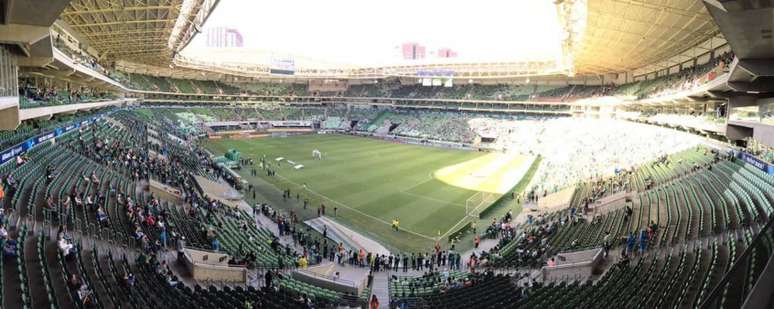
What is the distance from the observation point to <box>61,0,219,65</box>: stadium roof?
2553cm

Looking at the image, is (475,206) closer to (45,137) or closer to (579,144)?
(45,137)

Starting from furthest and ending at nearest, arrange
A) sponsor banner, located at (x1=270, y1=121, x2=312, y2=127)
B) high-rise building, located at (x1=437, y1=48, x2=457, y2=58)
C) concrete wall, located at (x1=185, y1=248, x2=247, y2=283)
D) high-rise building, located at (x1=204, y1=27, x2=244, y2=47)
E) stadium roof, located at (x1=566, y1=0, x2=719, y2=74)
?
1. high-rise building, located at (x1=204, y1=27, x2=244, y2=47)
2. high-rise building, located at (x1=437, y1=48, x2=457, y2=58)
3. sponsor banner, located at (x1=270, y1=121, x2=312, y2=127)
4. stadium roof, located at (x1=566, y1=0, x2=719, y2=74)
5. concrete wall, located at (x1=185, y1=248, x2=247, y2=283)

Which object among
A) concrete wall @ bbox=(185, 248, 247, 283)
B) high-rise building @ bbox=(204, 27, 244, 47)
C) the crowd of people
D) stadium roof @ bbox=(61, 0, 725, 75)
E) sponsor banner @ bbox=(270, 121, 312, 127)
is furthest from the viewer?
high-rise building @ bbox=(204, 27, 244, 47)

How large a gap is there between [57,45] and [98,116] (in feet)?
51.2

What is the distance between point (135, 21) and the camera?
28312 mm

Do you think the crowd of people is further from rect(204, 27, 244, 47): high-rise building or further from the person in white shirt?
rect(204, 27, 244, 47): high-rise building

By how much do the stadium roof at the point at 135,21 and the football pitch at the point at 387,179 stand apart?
38.2ft

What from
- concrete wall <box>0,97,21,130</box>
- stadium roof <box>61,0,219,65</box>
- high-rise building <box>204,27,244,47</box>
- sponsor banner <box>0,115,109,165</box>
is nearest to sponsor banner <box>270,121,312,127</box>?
stadium roof <box>61,0,219,65</box>

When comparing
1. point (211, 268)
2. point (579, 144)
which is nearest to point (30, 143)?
point (211, 268)

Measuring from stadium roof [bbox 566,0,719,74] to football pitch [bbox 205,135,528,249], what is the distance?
11.8 metres

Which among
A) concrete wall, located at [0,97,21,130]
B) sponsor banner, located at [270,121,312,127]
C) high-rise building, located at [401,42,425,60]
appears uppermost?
high-rise building, located at [401,42,425,60]

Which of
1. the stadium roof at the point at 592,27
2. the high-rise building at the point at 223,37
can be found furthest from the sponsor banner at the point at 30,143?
the high-rise building at the point at 223,37

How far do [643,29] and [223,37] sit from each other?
16467 centimetres

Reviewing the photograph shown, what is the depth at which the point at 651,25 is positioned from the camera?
2550 centimetres
